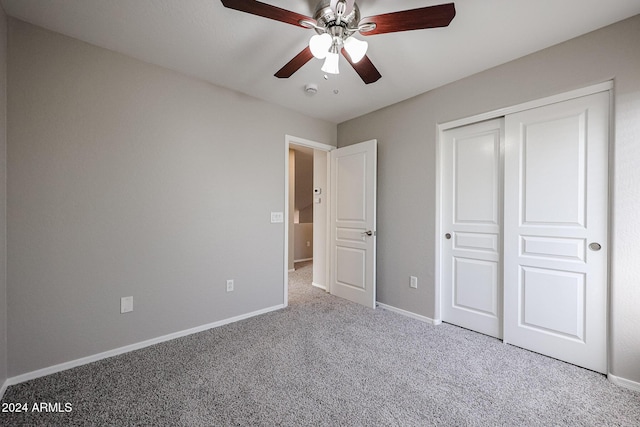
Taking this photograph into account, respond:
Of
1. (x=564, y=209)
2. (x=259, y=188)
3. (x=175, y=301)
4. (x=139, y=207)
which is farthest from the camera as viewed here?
(x=259, y=188)

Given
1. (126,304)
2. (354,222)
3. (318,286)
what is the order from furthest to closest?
(318,286) < (354,222) < (126,304)

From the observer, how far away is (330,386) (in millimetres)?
1807

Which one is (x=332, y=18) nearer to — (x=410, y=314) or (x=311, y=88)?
(x=311, y=88)

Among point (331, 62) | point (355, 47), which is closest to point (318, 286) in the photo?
point (331, 62)

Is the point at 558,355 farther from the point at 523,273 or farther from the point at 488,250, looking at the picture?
the point at 488,250

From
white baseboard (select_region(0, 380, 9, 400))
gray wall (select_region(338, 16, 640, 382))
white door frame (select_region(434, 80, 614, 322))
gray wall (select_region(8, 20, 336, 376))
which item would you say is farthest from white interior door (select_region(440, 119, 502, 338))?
white baseboard (select_region(0, 380, 9, 400))

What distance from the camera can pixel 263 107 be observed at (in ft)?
10.2

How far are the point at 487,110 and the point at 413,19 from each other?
1.45m

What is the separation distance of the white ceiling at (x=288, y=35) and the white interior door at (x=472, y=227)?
0.65 meters

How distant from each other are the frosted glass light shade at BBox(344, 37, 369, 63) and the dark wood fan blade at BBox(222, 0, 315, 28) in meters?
0.28

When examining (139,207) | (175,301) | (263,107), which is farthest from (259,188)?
(175,301)

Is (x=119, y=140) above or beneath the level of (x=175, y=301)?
above

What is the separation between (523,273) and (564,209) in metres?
0.60

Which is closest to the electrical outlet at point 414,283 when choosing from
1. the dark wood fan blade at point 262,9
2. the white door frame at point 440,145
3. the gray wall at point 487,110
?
the gray wall at point 487,110
